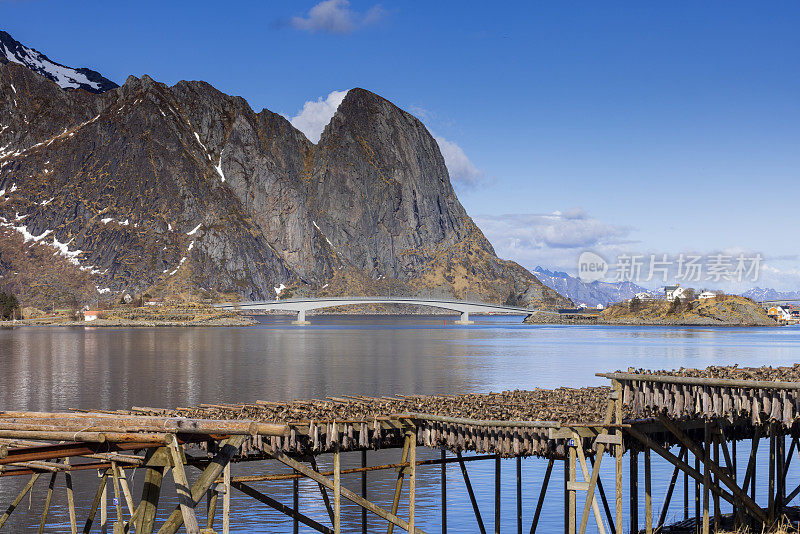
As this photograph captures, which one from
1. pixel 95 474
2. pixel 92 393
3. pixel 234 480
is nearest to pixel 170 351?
pixel 92 393

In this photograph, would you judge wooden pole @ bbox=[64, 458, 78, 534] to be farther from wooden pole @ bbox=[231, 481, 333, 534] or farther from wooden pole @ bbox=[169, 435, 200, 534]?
wooden pole @ bbox=[169, 435, 200, 534]

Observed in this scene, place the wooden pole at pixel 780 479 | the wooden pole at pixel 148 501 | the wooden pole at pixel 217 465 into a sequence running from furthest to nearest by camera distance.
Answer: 1. the wooden pole at pixel 780 479
2. the wooden pole at pixel 148 501
3. the wooden pole at pixel 217 465

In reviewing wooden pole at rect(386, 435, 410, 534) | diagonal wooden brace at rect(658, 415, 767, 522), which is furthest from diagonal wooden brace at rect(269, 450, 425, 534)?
diagonal wooden brace at rect(658, 415, 767, 522)

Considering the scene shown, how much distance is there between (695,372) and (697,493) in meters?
6.65

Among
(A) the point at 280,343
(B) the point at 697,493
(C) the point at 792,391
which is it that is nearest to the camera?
(C) the point at 792,391

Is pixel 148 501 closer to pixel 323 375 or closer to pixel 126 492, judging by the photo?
pixel 126 492

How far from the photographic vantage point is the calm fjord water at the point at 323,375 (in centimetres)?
3706

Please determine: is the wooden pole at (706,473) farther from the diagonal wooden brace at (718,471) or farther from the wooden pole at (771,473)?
the wooden pole at (771,473)

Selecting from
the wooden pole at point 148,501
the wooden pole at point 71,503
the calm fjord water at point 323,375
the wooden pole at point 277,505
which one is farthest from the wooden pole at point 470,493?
the wooden pole at point 148,501

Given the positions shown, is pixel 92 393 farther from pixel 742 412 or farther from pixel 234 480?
pixel 742 412

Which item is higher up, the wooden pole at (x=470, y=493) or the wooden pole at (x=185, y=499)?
the wooden pole at (x=185, y=499)

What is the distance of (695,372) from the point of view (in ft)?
82.8

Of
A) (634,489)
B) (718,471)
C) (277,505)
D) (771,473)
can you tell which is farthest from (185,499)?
(771,473)

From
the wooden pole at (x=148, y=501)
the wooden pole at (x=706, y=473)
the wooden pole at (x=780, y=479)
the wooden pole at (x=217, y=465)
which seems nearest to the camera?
the wooden pole at (x=217, y=465)
